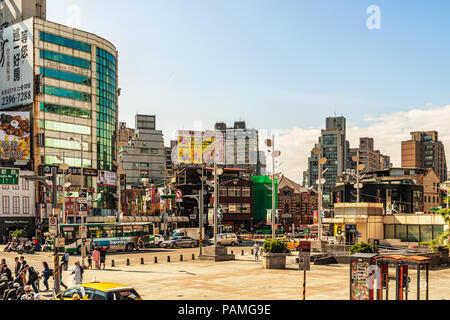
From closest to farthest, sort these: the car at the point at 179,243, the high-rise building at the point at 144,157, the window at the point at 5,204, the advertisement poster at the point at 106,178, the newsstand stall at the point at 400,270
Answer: the newsstand stall at the point at 400,270
the car at the point at 179,243
the window at the point at 5,204
the advertisement poster at the point at 106,178
the high-rise building at the point at 144,157

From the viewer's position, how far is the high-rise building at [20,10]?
101 metres

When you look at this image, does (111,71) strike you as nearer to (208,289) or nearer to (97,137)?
(97,137)

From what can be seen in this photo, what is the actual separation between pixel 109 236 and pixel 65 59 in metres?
52.8

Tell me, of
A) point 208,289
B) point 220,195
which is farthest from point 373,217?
point 220,195

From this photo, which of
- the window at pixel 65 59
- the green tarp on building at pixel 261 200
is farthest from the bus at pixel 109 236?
the green tarp on building at pixel 261 200

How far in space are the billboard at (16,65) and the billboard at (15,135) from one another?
7915 mm

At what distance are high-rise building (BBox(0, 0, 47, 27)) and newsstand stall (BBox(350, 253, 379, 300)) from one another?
95810 millimetres

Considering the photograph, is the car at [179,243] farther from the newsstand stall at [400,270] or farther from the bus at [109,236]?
the newsstand stall at [400,270]

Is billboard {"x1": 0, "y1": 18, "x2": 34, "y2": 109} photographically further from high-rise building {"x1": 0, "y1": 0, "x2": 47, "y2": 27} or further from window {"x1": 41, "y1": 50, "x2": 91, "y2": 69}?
high-rise building {"x1": 0, "y1": 0, "x2": 47, "y2": 27}

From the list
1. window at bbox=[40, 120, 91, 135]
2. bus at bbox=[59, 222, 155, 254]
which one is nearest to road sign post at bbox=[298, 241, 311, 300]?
bus at bbox=[59, 222, 155, 254]

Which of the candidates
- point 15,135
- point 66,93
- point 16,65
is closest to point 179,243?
point 15,135

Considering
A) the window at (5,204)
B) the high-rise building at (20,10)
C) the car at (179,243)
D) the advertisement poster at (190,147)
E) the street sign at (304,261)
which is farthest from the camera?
the advertisement poster at (190,147)

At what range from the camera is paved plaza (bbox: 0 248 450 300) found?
25406 mm
